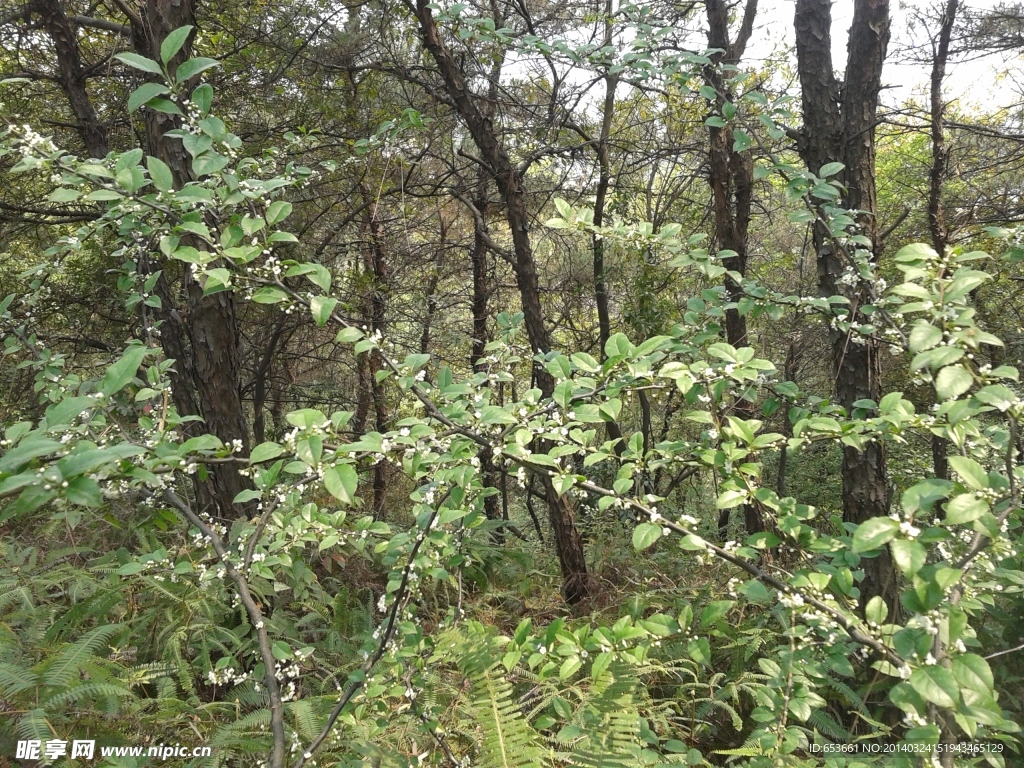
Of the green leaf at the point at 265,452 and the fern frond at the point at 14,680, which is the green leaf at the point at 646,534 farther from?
the fern frond at the point at 14,680

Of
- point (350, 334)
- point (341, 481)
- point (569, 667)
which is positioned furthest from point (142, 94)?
point (569, 667)

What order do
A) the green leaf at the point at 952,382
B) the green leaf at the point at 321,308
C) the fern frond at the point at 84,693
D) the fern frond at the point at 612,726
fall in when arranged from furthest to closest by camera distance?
the fern frond at the point at 84,693, the fern frond at the point at 612,726, the green leaf at the point at 321,308, the green leaf at the point at 952,382

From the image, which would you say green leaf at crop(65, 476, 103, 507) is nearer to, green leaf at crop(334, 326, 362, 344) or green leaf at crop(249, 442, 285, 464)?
green leaf at crop(249, 442, 285, 464)

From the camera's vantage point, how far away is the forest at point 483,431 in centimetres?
112

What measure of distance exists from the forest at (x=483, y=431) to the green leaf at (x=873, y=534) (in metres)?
0.01

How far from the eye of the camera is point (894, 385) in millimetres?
6598

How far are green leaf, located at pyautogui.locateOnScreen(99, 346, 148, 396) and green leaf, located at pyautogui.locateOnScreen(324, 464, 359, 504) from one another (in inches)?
14.4

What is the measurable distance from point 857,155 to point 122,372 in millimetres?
3099

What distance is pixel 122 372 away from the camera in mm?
935

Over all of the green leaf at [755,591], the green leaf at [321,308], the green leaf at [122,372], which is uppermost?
the green leaf at [321,308]

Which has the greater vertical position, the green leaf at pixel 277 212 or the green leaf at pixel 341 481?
the green leaf at pixel 277 212

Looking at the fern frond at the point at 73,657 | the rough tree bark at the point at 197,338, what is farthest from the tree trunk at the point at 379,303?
the fern frond at the point at 73,657

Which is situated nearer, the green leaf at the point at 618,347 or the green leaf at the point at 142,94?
the green leaf at the point at 142,94

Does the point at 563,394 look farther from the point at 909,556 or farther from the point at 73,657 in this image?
the point at 73,657
